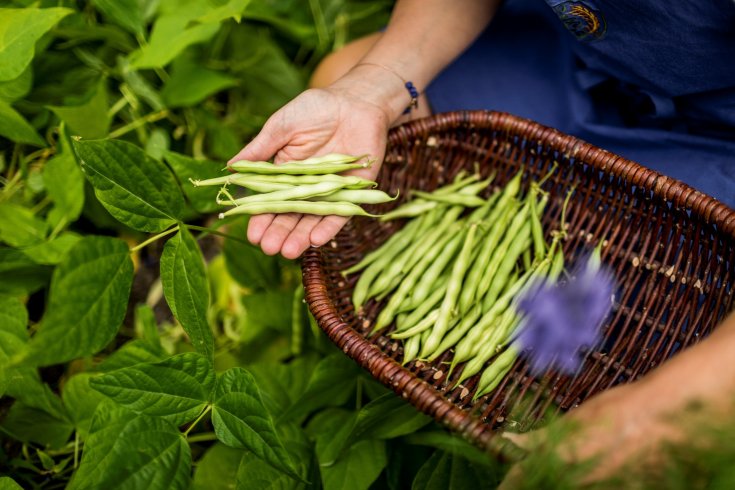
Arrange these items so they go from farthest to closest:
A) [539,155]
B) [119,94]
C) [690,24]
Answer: [119,94] → [539,155] → [690,24]

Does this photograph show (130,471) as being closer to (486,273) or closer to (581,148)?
(486,273)

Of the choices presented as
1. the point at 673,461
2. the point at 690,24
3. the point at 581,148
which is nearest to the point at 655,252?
the point at 581,148

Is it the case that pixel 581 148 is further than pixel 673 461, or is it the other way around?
pixel 581 148

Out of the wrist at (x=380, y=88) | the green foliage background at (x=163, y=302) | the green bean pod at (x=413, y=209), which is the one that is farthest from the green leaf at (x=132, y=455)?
the wrist at (x=380, y=88)

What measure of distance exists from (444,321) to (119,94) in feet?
4.08

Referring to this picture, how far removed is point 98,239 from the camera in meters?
1.21

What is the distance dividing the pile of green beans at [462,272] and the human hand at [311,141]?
17 centimetres

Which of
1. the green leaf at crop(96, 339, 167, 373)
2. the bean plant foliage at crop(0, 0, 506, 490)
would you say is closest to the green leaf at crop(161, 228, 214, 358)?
the bean plant foliage at crop(0, 0, 506, 490)

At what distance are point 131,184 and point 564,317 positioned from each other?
92 cm

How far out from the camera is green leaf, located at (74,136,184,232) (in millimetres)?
1101

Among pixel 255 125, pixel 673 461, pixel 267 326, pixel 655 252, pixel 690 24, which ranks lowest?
→ pixel 267 326

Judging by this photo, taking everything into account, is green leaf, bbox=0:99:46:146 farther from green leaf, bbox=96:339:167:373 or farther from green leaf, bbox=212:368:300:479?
green leaf, bbox=212:368:300:479

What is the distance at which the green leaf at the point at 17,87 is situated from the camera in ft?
4.71

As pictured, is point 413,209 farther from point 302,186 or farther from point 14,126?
point 14,126
